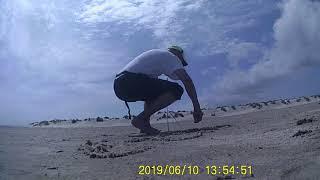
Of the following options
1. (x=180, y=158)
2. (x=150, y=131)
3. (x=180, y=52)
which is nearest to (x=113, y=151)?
(x=180, y=158)

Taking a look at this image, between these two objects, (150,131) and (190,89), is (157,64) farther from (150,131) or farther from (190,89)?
(150,131)

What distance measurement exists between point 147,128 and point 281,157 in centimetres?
334

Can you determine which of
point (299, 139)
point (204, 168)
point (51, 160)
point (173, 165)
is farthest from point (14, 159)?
point (299, 139)

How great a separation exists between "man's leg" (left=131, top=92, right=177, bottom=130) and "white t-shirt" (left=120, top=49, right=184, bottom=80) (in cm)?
31

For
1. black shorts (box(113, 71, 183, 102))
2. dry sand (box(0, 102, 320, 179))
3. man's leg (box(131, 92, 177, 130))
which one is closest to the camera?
dry sand (box(0, 102, 320, 179))

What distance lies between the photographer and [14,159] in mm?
3748

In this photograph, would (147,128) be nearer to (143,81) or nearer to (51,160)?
(143,81)

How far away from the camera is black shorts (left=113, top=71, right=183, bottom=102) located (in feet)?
19.5

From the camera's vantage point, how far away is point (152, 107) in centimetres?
622

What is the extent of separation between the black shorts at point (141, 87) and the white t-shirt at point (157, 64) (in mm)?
86
